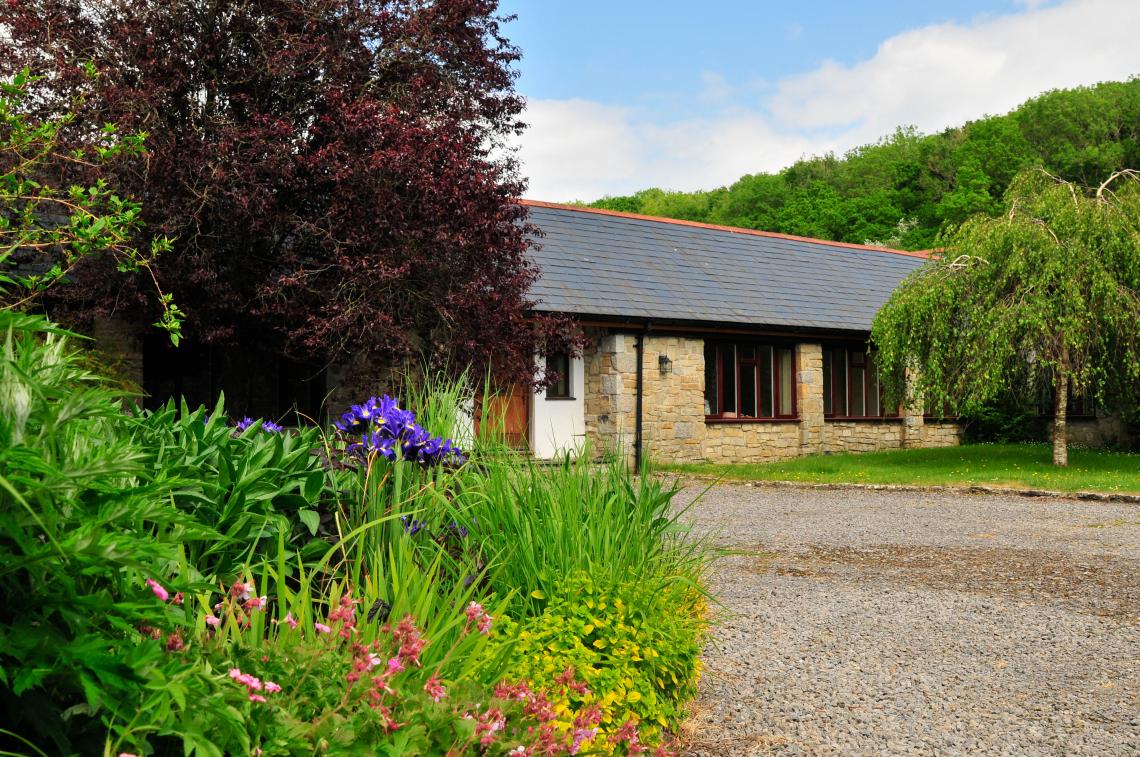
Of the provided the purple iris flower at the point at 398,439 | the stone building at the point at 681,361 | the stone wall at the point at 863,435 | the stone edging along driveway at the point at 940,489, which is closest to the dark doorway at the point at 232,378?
the stone building at the point at 681,361

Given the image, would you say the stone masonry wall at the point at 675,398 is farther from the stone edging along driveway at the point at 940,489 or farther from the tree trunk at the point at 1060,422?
the tree trunk at the point at 1060,422

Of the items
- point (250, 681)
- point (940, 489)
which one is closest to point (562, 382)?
point (940, 489)

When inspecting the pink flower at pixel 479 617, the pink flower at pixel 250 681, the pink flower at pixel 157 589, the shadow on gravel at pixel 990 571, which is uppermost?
the pink flower at pixel 157 589

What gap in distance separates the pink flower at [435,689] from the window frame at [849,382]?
20.3 meters

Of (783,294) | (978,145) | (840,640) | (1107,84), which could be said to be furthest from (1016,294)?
(1107,84)

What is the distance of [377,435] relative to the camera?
4.12 m

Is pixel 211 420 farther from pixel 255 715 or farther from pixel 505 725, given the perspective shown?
pixel 255 715

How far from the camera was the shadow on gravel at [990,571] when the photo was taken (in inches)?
280

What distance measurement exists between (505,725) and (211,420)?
7.28ft

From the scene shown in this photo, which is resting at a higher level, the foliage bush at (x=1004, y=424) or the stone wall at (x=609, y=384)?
the stone wall at (x=609, y=384)

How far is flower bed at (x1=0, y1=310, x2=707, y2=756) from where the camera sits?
66.7 inches

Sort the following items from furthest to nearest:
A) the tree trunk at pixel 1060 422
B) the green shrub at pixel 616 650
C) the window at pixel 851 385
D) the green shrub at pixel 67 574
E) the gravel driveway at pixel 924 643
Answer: the window at pixel 851 385 → the tree trunk at pixel 1060 422 → the gravel driveway at pixel 924 643 → the green shrub at pixel 616 650 → the green shrub at pixel 67 574

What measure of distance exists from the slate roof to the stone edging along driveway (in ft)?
13.3

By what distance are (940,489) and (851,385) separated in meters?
8.50
